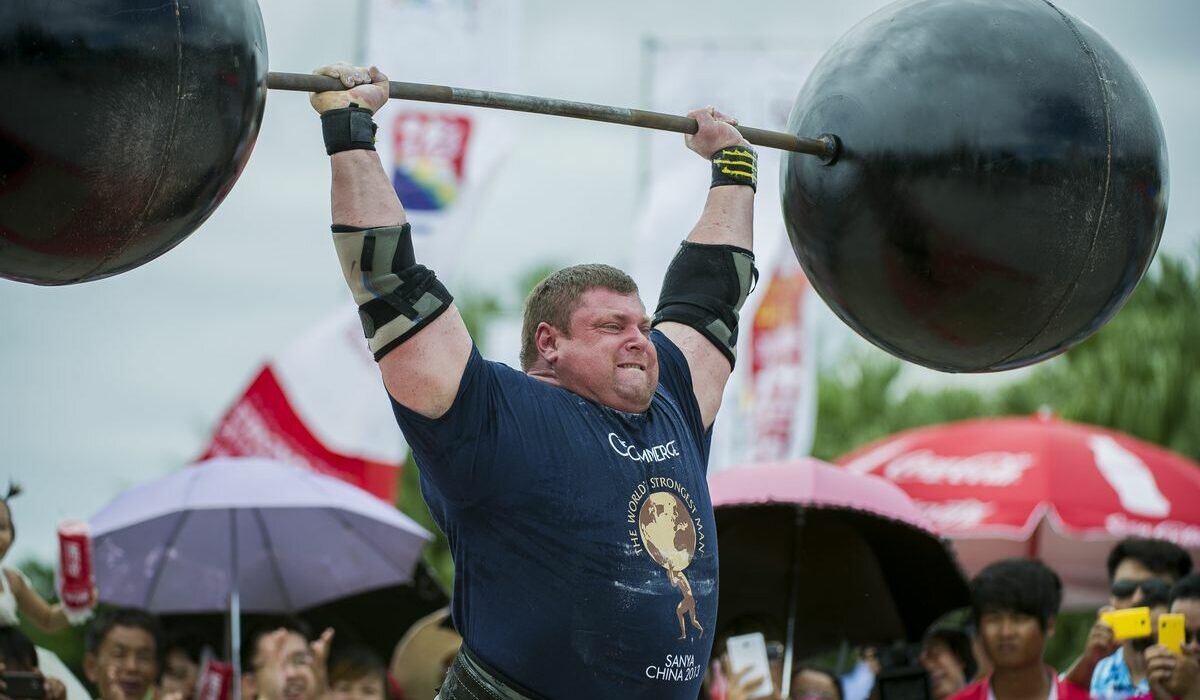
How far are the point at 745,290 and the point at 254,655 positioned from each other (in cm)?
383

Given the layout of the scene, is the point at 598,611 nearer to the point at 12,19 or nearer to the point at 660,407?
the point at 660,407

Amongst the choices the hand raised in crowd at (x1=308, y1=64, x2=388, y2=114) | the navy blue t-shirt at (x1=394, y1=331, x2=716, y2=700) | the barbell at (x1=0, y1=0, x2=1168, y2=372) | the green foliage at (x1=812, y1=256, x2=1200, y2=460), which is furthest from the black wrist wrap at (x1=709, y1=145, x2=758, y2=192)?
the green foliage at (x1=812, y1=256, x2=1200, y2=460)

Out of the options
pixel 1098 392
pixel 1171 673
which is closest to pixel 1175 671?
pixel 1171 673

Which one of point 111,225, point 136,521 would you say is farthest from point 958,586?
point 111,225

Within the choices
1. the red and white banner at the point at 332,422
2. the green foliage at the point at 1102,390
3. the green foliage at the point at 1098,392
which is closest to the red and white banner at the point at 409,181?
the red and white banner at the point at 332,422

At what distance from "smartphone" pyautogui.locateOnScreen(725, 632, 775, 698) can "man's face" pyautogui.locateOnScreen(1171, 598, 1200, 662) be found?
1.56 m

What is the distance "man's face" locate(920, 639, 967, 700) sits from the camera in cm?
787

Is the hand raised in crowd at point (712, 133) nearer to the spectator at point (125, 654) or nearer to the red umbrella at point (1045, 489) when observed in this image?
the spectator at point (125, 654)

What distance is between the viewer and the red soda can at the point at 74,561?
21.5 feet

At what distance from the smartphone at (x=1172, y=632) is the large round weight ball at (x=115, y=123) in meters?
4.05

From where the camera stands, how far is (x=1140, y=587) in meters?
6.99

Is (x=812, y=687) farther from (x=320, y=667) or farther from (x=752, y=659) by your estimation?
(x=320, y=667)

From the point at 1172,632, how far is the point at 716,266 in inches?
104

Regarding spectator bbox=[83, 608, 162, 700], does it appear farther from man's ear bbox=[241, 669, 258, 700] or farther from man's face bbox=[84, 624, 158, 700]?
man's ear bbox=[241, 669, 258, 700]
